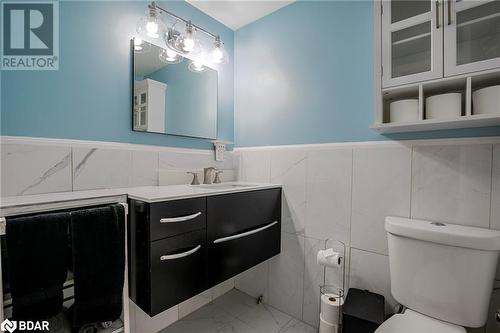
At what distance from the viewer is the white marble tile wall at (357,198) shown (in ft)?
3.91

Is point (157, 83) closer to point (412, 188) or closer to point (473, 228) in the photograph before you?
point (412, 188)

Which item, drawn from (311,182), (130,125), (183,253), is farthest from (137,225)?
(311,182)

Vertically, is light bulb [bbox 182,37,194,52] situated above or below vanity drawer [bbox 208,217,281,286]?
above

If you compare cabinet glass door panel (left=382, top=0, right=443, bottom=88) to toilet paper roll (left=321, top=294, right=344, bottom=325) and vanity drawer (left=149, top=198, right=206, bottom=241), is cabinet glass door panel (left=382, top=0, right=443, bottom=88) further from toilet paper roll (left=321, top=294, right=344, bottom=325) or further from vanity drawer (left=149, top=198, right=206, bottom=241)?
toilet paper roll (left=321, top=294, right=344, bottom=325)

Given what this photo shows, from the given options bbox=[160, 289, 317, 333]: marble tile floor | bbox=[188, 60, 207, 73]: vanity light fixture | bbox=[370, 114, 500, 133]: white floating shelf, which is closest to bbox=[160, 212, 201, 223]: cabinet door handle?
bbox=[160, 289, 317, 333]: marble tile floor

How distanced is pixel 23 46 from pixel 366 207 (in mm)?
2048

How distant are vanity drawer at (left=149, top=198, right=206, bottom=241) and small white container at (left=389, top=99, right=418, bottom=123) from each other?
110 centimetres

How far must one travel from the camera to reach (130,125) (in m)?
1.51

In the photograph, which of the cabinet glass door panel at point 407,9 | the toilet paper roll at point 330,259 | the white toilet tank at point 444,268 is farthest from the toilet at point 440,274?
the cabinet glass door panel at point 407,9

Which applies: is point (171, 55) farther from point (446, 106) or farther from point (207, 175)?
point (446, 106)

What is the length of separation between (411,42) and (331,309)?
1.51 m

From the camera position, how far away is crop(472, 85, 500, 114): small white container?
0.99m

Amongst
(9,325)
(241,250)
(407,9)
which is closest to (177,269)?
(241,250)

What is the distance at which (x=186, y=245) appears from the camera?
4.07 feet
